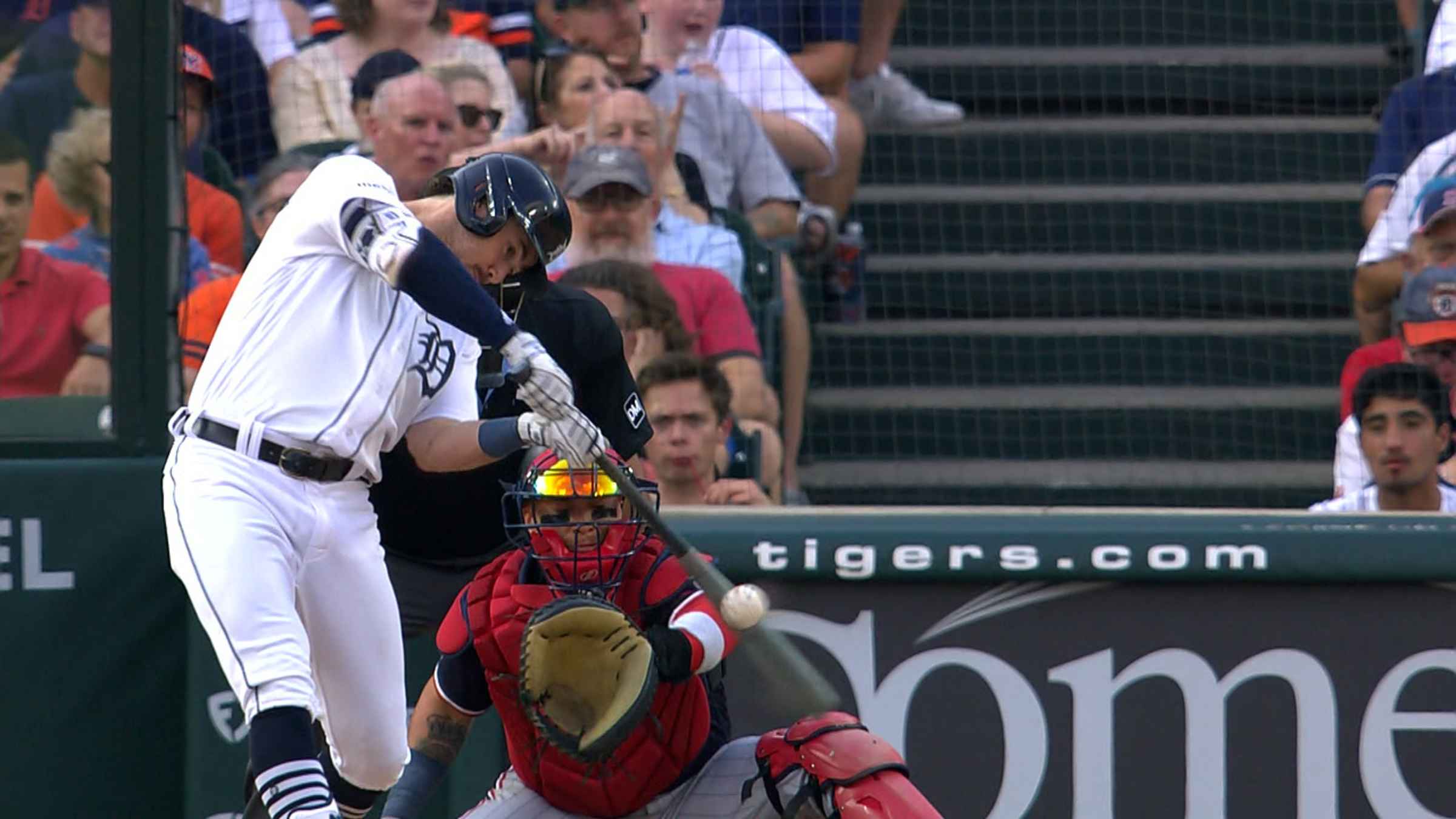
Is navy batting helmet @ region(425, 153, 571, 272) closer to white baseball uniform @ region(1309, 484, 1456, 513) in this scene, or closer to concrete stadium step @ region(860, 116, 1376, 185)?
white baseball uniform @ region(1309, 484, 1456, 513)

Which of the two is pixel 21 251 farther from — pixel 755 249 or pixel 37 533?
pixel 755 249

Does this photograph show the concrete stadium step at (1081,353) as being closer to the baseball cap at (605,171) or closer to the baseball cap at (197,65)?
the baseball cap at (605,171)

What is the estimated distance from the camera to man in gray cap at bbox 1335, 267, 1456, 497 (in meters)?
4.86

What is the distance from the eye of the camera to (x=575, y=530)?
3.65 meters

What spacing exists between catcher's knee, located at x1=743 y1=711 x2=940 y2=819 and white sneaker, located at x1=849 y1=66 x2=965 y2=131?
2783mm

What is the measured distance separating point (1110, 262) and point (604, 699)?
2.34 metres

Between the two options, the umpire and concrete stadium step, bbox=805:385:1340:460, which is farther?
concrete stadium step, bbox=805:385:1340:460

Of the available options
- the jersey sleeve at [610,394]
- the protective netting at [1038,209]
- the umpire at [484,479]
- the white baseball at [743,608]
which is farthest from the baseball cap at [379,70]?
the white baseball at [743,608]

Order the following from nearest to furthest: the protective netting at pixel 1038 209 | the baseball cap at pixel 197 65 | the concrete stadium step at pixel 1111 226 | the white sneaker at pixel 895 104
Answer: the baseball cap at pixel 197 65 < the protective netting at pixel 1038 209 < the concrete stadium step at pixel 1111 226 < the white sneaker at pixel 895 104

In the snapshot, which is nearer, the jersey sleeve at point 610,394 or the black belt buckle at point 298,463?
the black belt buckle at point 298,463

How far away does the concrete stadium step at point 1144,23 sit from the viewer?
546 cm

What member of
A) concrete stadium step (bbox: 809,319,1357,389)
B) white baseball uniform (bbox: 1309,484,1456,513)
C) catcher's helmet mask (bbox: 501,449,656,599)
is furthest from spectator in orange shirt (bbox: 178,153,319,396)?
white baseball uniform (bbox: 1309,484,1456,513)

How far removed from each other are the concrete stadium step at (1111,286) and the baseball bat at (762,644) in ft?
5.08

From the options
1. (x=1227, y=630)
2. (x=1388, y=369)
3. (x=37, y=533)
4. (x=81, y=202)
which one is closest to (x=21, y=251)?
(x=81, y=202)
